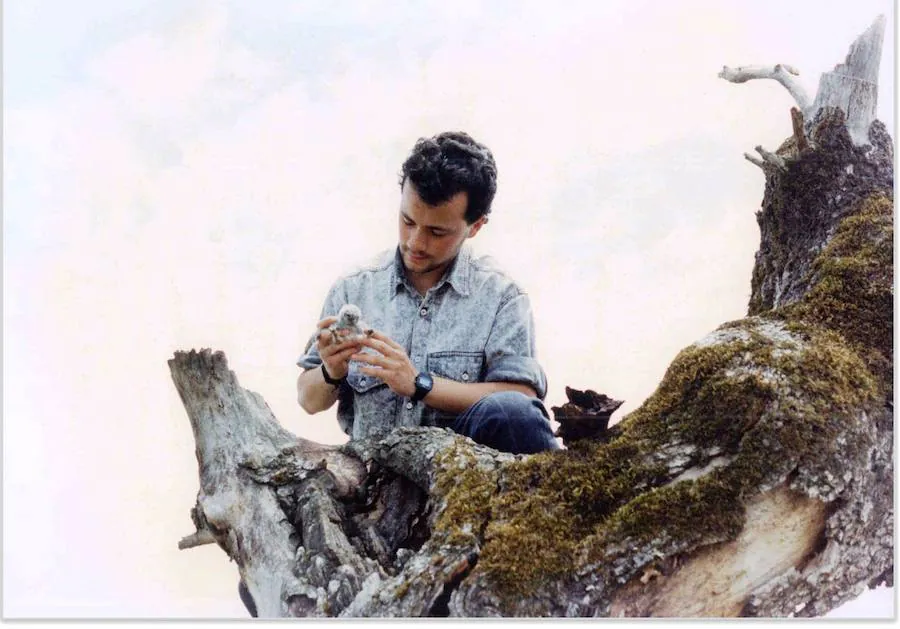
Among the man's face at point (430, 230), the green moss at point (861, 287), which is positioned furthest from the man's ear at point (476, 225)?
the green moss at point (861, 287)

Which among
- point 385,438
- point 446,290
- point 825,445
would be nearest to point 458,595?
point 385,438

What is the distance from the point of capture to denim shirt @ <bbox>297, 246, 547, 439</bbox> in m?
4.25

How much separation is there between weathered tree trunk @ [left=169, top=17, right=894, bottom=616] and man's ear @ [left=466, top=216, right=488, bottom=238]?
1.00 meters

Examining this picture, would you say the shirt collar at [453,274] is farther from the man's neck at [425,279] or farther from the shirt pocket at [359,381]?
the shirt pocket at [359,381]

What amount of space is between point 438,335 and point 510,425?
641 millimetres

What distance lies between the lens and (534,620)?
10.1 feet

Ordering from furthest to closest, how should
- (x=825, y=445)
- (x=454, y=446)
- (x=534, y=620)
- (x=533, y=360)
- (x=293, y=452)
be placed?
(x=533, y=360) → (x=293, y=452) → (x=454, y=446) → (x=825, y=445) → (x=534, y=620)

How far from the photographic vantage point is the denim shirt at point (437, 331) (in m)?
4.25

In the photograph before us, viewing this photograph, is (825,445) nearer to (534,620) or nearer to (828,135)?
(534,620)

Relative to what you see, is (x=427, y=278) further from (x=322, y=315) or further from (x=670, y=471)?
(x=670, y=471)

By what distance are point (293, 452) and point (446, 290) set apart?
39.7 inches

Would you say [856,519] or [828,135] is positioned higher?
[828,135]

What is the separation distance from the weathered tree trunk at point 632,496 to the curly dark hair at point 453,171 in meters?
1.02

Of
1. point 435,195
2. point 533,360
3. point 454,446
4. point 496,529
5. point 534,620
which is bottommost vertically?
point 534,620
